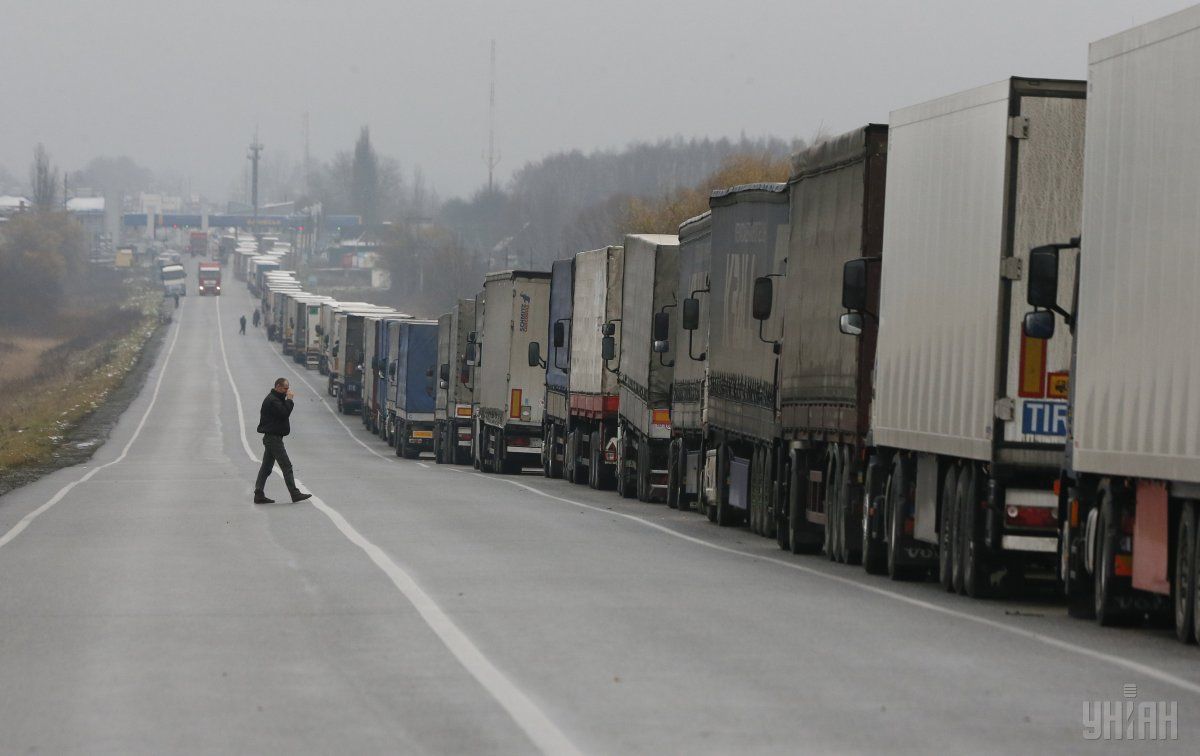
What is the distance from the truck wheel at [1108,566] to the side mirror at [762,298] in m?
8.37

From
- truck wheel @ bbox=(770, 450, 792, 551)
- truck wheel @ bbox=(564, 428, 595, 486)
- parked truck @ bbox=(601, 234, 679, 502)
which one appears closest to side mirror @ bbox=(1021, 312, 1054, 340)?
truck wheel @ bbox=(770, 450, 792, 551)

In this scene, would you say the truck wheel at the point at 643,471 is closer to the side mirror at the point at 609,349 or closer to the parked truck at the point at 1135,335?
the side mirror at the point at 609,349

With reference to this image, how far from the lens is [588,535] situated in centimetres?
2108

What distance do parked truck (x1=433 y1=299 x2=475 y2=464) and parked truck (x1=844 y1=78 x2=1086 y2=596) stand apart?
101 feet

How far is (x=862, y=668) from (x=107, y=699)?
380 cm

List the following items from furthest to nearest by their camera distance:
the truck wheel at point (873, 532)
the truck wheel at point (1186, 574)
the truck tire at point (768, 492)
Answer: the truck tire at point (768, 492) < the truck wheel at point (873, 532) < the truck wheel at point (1186, 574)

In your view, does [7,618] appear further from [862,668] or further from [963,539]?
[963,539]

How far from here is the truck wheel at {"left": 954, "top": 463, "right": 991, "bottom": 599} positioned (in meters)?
15.0

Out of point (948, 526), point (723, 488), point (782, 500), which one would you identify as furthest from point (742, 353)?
point (948, 526)

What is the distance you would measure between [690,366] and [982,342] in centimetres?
1319

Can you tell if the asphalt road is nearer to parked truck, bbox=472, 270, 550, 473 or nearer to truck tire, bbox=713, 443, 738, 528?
truck tire, bbox=713, 443, 738, 528

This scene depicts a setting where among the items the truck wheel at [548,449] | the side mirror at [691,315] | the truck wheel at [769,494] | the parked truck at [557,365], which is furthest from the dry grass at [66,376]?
the truck wheel at [769,494]

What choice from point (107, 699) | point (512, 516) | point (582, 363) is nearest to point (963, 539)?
point (107, 699)
